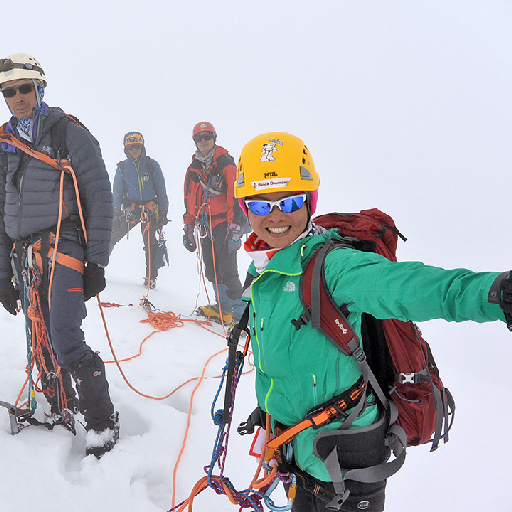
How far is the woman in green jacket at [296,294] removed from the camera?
1225 millimetres

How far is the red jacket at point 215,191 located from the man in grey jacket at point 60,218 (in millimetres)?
3153

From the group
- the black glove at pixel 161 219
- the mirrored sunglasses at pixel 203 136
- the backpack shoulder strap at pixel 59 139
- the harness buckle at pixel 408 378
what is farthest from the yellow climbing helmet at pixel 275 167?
the black glove at pixel 161 219

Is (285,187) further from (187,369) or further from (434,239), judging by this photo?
(434,239)

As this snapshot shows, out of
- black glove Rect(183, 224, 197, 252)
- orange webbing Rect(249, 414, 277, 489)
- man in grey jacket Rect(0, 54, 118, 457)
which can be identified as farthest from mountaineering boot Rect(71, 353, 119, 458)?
black glove Rect(183, 224, 197, 252)

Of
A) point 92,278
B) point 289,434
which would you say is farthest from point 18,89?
point 289,434

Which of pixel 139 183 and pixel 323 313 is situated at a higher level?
pixel 139 183

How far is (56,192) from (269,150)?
175 cm

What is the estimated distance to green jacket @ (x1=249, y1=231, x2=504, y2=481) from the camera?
3.43ft

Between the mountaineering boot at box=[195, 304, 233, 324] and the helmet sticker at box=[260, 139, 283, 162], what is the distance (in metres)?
4.71

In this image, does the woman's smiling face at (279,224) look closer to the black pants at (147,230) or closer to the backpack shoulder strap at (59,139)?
the backpack shoulder strap at (59,139)

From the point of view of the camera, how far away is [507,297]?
0.76 m

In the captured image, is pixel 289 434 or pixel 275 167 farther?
pixel 275 167

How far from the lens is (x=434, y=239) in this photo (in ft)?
61.8

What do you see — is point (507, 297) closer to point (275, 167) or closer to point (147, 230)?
point (275, 167)
